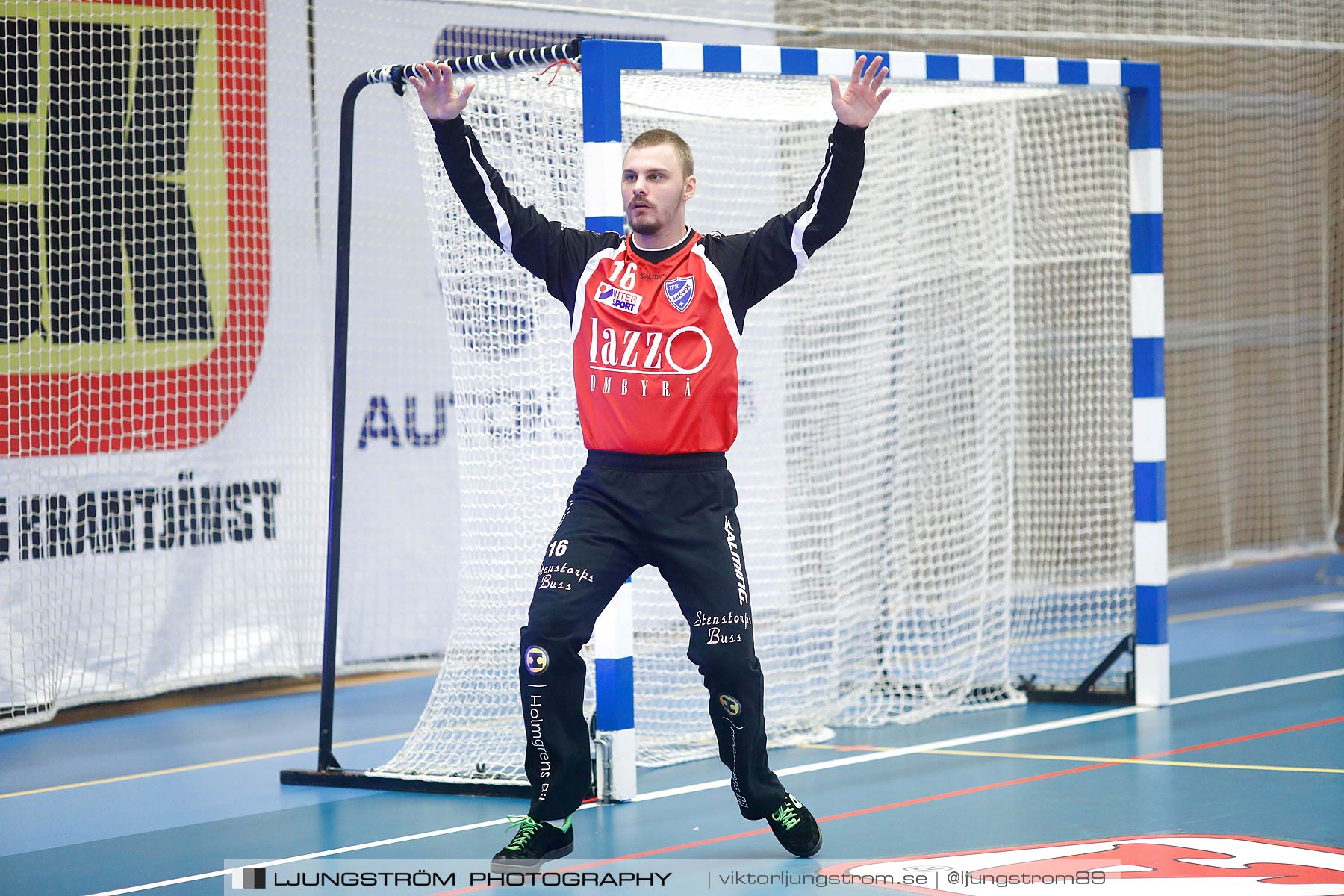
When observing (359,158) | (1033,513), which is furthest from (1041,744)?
(359,158)

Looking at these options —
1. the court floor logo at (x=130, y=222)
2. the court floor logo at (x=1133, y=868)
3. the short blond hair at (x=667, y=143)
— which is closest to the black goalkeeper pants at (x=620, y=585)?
the court floor logo at (x=1133, y=868)

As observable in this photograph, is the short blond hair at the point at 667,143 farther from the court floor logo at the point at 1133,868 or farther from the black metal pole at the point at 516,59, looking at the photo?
the court floor logo at the point at 1133,868

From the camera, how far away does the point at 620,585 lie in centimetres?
413

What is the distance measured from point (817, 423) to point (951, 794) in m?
2.19

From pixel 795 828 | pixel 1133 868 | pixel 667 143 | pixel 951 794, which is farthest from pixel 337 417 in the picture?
pixel 1133 868

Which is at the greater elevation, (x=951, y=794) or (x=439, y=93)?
(x=439, y=93)

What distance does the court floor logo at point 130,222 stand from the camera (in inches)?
281

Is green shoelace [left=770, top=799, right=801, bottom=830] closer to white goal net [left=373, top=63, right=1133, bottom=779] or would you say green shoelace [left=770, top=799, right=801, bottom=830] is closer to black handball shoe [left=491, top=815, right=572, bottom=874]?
black handball shoe [left=491, top=815, right=572, bottom=874]

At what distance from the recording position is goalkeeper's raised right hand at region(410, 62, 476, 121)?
4.09m

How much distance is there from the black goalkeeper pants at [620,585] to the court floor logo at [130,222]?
404 centimetres

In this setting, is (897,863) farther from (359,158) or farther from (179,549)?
(359,158)

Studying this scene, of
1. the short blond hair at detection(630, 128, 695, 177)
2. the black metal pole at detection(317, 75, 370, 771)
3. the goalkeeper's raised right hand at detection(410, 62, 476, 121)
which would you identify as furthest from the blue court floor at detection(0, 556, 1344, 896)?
the goalkeeper's raised right hand at detection(410, 62, 476, 121)

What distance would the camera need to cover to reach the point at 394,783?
17.7ft

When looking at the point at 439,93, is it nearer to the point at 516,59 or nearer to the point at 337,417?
the point at 516,59
